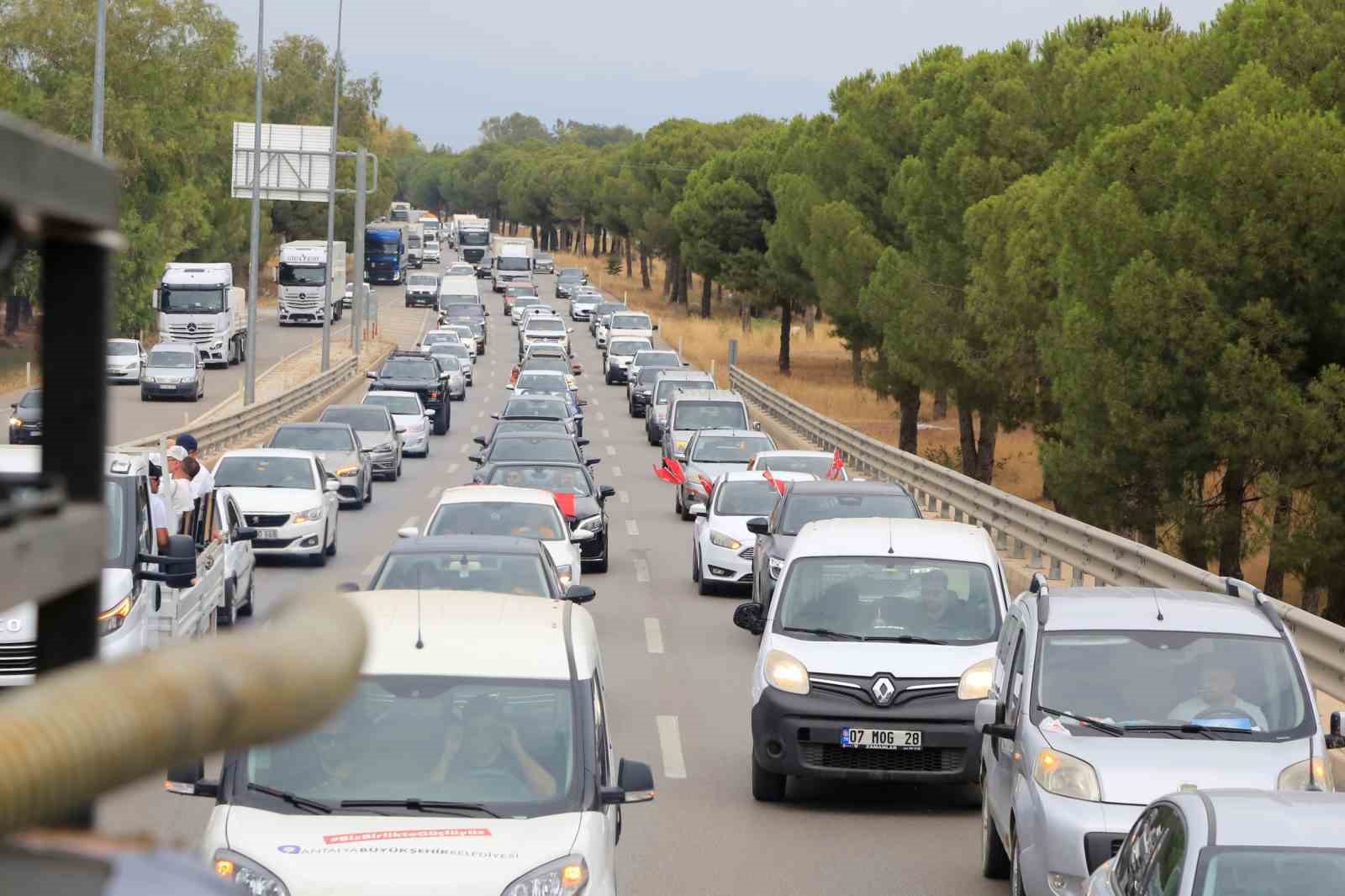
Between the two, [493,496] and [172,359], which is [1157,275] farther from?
[172,359]

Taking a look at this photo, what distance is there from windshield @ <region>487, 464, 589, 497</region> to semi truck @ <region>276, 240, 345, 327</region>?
195 feet

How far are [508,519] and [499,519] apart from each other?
0.36 ft

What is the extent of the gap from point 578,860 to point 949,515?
71.7 feet

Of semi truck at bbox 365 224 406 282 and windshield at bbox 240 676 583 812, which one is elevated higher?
semi truck at bbox 365 224 406 282

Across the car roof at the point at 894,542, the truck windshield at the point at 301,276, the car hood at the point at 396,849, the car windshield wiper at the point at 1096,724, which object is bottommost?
the car hood at the point at 396,849

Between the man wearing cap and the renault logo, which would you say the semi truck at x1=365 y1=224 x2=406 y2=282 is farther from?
the renault logo

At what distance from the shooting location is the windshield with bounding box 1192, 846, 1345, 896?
646cm

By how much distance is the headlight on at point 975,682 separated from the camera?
12203 millimetres

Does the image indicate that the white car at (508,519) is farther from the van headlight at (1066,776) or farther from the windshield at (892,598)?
the van headlight at (1066,776)

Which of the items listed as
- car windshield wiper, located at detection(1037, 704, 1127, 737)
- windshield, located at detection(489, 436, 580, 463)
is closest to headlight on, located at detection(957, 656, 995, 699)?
car windshield wiper, located at detection(1037, 704, 1127, 737)

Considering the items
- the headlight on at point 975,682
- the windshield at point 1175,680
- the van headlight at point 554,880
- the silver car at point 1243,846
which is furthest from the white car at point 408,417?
the silver car at point 1243,846

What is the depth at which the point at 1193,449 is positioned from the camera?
2433cm

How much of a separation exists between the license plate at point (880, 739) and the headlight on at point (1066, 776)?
3.00 meters

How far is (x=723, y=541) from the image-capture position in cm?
2264
